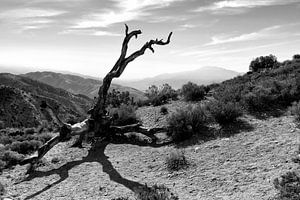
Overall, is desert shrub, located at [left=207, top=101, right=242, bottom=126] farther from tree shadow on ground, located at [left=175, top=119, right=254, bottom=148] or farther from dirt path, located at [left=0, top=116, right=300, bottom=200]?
dirt path, located at [left=0, top=116, right=300, bottom=200]

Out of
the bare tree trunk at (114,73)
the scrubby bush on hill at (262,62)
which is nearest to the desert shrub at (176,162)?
the bare tree trunk at (114,73)

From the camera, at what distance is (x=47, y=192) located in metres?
8.35

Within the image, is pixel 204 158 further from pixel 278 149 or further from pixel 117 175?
pixel 117 175

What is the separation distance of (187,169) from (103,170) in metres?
2.87

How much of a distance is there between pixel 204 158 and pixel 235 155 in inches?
36.3

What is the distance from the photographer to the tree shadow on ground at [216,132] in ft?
34.3

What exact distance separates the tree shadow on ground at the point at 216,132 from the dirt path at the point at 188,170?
28cm

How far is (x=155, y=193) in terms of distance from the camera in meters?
6.55

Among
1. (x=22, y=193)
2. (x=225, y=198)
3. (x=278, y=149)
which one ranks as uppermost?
(x=278, y=149)

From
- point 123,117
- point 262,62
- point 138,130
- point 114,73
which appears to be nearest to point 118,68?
point 114,73

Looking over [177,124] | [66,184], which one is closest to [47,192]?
[66,184]

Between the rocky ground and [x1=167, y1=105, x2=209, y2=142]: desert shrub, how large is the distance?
62 cm

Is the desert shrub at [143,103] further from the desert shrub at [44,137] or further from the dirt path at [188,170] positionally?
the dirt path at [188,170]

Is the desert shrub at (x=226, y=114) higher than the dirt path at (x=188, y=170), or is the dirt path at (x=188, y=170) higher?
the desert shrub at (x=226, y=114)
